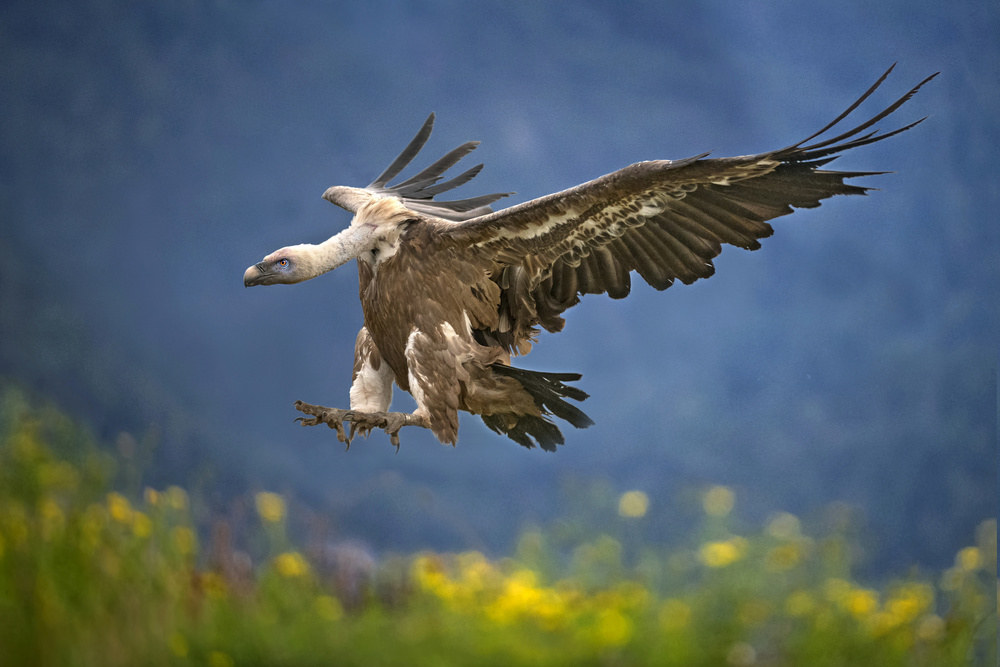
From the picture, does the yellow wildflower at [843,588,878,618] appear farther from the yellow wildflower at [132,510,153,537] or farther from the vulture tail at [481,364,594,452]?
the yellow wildflower at [132,510,153,537]

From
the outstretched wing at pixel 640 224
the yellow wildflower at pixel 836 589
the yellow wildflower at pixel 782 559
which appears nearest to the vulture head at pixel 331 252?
the outstretched wing at pixel 640 224

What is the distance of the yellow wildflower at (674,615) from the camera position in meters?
2.23

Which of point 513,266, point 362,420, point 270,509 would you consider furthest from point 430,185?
point 270,509

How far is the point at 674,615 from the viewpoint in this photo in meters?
2.26

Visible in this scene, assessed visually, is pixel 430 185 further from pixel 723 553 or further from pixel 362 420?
pixel 723 553

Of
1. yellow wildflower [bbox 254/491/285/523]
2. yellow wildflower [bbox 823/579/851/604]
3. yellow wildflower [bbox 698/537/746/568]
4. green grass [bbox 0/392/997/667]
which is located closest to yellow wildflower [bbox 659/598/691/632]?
green grass [bbox 0/392/997/667]

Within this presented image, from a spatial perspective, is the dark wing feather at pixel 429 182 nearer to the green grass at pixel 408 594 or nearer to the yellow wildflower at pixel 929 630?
the green grass at pixel 408 594

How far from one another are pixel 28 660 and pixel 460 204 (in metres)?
1.89

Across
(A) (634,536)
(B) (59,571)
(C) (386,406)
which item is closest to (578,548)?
(A) (634,536)

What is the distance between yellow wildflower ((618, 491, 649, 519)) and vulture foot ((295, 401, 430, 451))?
22.6 inches

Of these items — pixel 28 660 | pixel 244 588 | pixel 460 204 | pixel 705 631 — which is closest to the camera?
pixel 28 660

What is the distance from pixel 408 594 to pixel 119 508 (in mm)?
760

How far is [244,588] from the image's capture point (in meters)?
2.45

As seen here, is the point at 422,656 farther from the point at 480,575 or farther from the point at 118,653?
the point at 118,653
